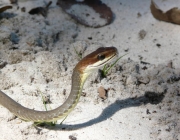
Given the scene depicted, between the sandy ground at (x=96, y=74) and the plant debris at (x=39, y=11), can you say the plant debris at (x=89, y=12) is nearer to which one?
the sandy ground at (x=96, y=74)

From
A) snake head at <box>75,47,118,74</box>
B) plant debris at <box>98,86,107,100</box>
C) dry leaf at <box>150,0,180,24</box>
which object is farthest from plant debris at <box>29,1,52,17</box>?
snake head at <box>75,47,118,74</box>

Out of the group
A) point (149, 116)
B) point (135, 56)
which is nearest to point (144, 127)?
point (149, 116)

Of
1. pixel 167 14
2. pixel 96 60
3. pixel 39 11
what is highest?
pixel 96 60

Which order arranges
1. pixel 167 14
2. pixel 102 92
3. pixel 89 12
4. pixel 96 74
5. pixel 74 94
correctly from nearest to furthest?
pixel 74 94, pixel 102 92, pixel 96 74, pixel 167 14, pixel 89 12

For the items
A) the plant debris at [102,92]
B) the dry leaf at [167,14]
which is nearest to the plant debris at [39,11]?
the dry leaf at [167,14]

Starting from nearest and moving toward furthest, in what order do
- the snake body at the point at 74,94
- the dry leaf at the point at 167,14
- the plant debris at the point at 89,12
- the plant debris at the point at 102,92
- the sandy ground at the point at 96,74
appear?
the snake body at the point at 74,94, the sandy ground at the point at 96,74, the plant debris at the point at 102,92, the dry leaf at the point at 167,14, the plant debris at the point at 89,12

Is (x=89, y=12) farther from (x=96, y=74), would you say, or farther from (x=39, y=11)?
(x=96, y=74)

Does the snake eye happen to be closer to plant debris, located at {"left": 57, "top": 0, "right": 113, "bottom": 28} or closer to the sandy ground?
the sandy ground

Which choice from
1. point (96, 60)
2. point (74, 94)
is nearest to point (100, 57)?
point (96, 60)
